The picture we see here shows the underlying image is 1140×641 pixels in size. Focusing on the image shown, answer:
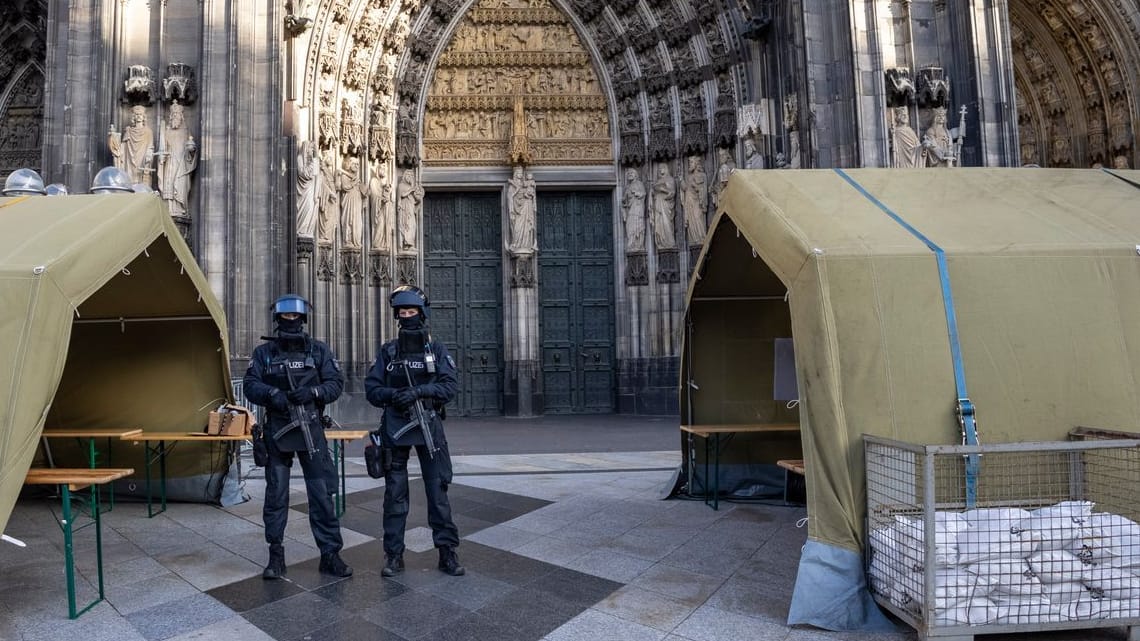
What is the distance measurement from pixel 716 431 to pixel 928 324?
257 cm

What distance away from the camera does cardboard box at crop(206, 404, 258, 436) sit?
20.1ft

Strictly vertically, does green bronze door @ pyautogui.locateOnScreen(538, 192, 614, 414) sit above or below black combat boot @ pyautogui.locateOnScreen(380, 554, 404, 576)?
above

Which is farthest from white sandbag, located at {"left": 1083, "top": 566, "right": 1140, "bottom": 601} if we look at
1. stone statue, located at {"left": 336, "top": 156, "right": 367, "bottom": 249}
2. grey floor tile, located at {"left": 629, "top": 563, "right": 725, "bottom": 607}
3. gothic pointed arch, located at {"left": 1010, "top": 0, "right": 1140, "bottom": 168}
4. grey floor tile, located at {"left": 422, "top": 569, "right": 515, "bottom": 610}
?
gothic pointed arch, located at {"left": 1010, "top": 0, "right": 1140, "bottom": 168}

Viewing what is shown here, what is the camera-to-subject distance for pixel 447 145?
15531mm

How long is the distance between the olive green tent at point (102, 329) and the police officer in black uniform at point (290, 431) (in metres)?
0.98

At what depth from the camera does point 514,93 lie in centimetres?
1573

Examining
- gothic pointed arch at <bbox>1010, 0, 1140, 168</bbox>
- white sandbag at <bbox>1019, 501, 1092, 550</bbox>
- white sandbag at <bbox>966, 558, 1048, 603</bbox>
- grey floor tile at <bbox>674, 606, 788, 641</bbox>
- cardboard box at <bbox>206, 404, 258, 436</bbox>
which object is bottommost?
grey floor tile at <bbox>674, 606, 788, 641</bbox>

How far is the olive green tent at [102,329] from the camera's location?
3.24 m

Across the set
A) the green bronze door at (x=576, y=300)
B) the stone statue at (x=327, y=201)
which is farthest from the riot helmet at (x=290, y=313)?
the green bronze door at (x=576, y=300)

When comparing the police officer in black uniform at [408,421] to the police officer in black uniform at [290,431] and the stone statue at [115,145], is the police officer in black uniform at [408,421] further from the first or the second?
the stone statue at [115,145]

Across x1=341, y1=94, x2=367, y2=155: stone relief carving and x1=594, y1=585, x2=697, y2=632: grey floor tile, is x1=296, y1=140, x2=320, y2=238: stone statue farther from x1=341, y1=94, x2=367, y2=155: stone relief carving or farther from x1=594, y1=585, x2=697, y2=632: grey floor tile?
x1=594, y1=585, x2=697, y2=632: grey floor tile

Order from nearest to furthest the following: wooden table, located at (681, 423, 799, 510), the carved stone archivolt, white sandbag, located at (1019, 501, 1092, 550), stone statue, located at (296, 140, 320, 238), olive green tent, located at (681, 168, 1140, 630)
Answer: white sandbag, located at (1019, 501, 1092, 550), olive green tent, located at (681, 168, 1140, 630), wooden table, located at (681, 423, 799, 510), stone statue, located at (296, 140, 320, 238), the carved stone archivolt

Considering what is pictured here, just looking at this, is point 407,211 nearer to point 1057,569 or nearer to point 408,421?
point 408,421

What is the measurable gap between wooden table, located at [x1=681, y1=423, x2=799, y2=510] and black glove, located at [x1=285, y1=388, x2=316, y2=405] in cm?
323
